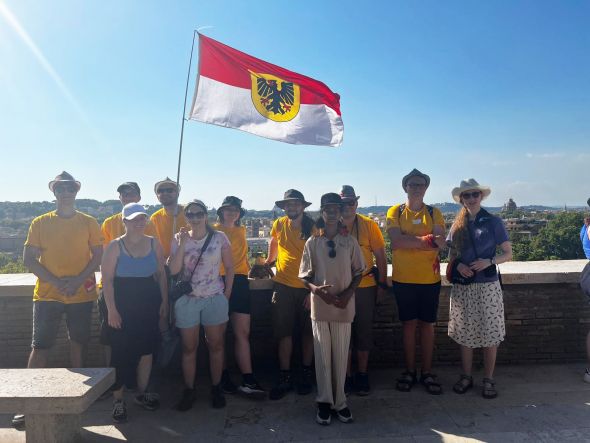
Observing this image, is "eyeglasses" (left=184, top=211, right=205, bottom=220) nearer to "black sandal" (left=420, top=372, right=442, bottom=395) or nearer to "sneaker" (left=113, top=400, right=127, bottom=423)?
"sneaker" (left=113, top=400, right=127, bottom=423)

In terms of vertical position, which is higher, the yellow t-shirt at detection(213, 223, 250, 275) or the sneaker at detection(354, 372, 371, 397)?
the yellow t-shirt at detection(213, 223, 250, 275)

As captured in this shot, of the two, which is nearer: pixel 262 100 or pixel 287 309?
pixel 287 309

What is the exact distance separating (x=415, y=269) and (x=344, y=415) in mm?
1455

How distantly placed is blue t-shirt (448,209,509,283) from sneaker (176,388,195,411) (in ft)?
9.21

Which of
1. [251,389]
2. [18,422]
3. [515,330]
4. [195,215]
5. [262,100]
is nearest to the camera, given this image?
[18,422]

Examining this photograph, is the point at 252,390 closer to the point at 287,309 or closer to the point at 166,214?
the point at 287,309

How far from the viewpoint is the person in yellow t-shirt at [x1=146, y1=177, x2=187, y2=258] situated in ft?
12.8

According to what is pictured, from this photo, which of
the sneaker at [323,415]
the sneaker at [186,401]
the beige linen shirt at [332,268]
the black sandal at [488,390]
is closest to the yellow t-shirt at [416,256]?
the beige linen shirt at [332,268]

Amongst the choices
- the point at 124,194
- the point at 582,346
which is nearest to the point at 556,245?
the point at 582,346

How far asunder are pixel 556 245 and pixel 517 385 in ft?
176

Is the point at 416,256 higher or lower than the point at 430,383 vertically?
higher

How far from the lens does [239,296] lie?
380 centimetres

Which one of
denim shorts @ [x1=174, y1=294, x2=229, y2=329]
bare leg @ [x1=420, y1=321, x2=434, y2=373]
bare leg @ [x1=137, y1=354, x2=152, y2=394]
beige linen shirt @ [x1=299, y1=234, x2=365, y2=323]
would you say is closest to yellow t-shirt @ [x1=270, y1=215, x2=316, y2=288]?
beige linen shirt @ [x1=299, y1=234, x2=365, y2=323]

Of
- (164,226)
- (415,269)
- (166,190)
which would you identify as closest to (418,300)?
(415,269)
